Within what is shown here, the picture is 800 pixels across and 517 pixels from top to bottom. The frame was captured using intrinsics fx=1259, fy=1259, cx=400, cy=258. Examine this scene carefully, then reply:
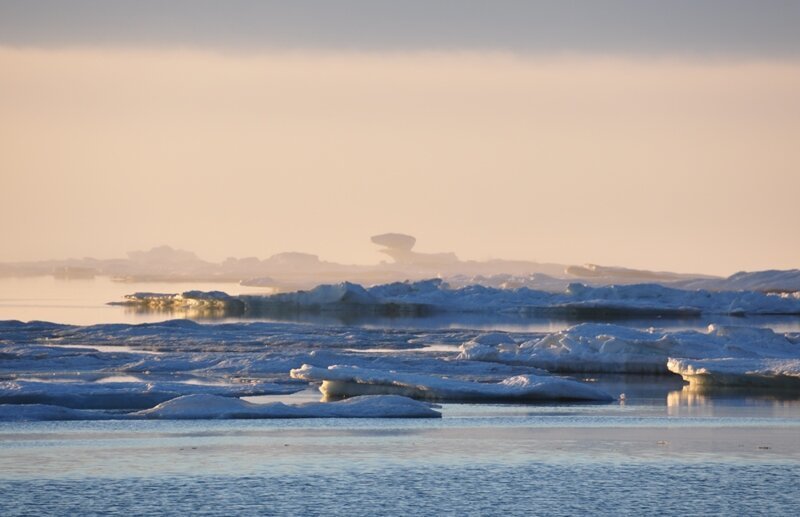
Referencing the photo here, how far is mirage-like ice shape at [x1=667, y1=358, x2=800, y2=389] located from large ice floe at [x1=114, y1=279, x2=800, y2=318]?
3077 cm

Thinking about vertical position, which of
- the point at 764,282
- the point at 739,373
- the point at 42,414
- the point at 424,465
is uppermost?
the point at 764,282

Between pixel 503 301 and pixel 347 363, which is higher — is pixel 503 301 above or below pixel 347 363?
above

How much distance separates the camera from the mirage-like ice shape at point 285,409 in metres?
16.2

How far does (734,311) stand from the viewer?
54.4 meters

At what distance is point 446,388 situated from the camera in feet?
62.7

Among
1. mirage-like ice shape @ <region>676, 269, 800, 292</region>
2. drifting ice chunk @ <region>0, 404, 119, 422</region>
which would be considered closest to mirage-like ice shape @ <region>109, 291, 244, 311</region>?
mirage-like ice shape @ <region>676, 269, 800, 292</region>

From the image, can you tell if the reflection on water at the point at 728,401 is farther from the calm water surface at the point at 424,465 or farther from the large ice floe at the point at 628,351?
the large ice floe at the point at 628,351

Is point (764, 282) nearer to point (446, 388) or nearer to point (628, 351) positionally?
point (628, 351)

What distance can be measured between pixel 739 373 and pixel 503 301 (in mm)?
37231

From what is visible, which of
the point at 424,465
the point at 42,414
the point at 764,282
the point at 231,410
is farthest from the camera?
the point at 764,282

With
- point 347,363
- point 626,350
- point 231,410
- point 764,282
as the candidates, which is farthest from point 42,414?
point 764,282

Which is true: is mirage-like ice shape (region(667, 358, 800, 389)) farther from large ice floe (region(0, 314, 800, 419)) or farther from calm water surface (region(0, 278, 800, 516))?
calm water surface (region(0, 278, 800, 516))

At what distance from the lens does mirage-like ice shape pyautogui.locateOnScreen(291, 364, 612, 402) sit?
1908 cm

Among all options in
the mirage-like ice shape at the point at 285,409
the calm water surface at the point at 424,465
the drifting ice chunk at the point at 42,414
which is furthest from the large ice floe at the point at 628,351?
the drifting ice chunk at the point at 42,414
